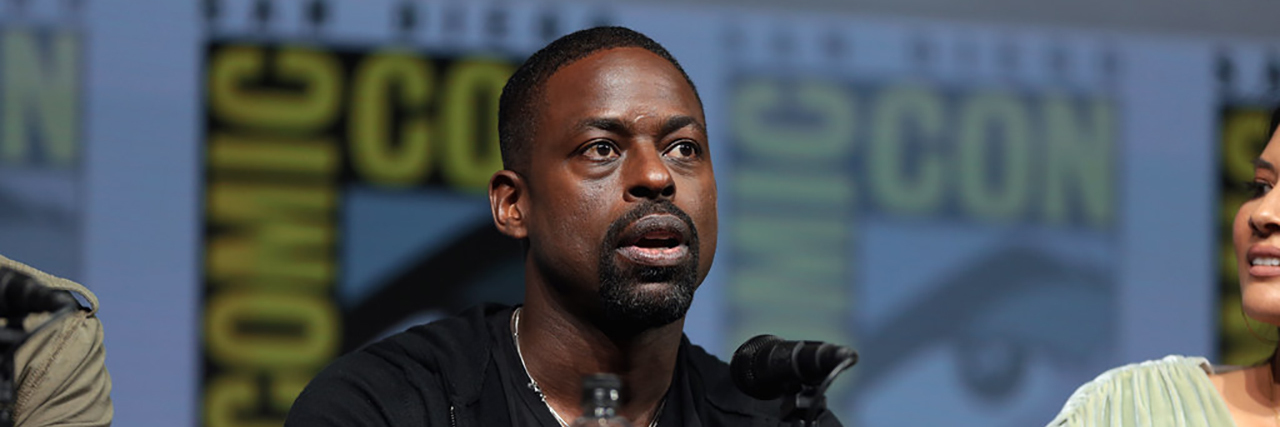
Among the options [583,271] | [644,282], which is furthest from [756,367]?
[583,271]

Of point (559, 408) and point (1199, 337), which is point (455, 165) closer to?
point (559, 408)

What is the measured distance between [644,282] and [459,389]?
425 mm

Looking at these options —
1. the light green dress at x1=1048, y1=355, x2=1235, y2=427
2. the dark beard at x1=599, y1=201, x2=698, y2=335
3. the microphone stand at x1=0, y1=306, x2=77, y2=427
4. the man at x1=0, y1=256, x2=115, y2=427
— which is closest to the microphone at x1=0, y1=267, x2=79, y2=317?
the microphone stand at x1=0, y1=306, x2=77, y2=427

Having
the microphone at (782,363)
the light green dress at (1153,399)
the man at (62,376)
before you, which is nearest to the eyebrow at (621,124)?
the microphone at (782,363)

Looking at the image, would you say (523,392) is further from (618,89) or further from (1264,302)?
(1264,302)

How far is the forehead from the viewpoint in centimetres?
275

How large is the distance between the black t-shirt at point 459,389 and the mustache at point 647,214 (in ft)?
1.20

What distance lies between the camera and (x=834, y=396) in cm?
465

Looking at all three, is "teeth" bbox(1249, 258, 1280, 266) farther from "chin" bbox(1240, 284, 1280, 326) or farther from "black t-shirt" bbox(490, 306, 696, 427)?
"black t-shirt" bbox(490, 306, 696, 427)

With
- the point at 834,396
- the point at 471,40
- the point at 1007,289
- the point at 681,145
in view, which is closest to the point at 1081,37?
the point at 1007,289

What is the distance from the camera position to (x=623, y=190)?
2.68m

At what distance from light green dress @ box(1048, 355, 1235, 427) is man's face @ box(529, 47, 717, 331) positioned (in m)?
1.01

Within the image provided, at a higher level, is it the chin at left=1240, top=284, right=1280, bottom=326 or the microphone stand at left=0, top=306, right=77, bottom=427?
the microphone stand at left=0, top=306, right=77, bottom=427

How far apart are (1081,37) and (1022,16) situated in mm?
219
